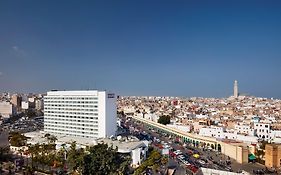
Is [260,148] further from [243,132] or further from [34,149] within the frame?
[34,149]

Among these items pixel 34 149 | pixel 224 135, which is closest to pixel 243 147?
pixel 224 135

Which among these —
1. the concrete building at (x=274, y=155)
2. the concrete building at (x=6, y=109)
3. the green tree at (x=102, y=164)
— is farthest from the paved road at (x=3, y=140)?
the concrete building at (x=274, y=155)

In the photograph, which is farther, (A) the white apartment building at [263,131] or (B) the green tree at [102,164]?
(A) the white apartment building at [263,131]

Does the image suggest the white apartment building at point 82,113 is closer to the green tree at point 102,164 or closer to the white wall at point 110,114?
the white wall at point 110,114

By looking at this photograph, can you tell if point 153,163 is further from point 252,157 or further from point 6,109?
point 6,109

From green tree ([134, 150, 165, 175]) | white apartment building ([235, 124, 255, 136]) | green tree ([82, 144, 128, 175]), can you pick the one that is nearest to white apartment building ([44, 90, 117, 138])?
green tree ([134, 150, 165, 175])

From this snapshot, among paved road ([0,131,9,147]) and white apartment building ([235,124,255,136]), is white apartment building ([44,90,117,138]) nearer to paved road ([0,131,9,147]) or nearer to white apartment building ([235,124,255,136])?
paved road ([0,131,9,147])
